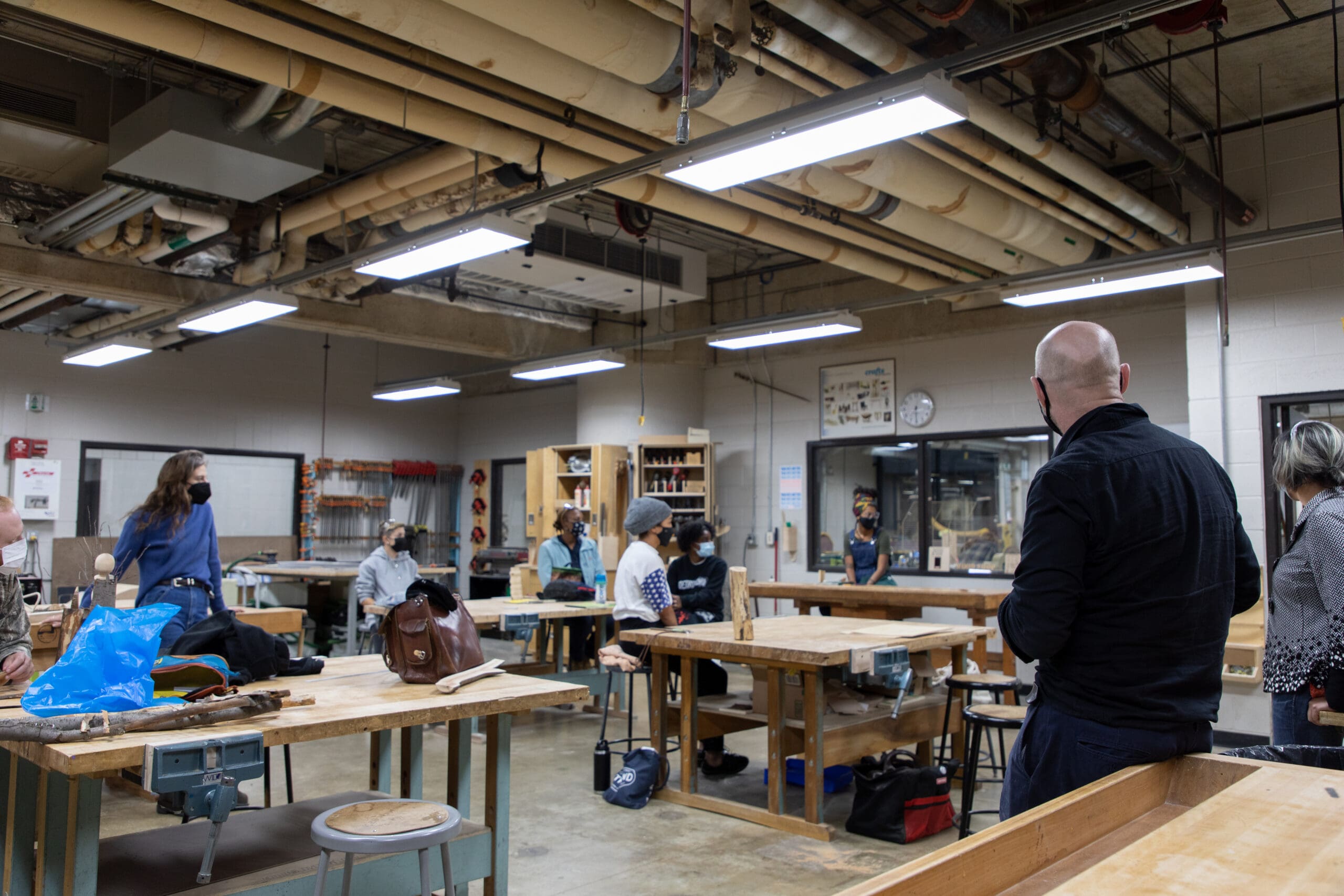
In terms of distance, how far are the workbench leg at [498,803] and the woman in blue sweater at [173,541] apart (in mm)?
1750

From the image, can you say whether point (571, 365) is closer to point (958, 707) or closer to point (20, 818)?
point (958, 707)

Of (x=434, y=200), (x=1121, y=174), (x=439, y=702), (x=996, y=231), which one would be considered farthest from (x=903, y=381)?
(x=439, y=702)

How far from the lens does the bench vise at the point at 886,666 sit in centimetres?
441

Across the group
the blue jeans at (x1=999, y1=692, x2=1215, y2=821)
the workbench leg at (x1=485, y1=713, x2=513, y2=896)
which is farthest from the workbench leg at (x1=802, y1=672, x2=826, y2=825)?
the blue jeans at (x1=999, y1=692, x2=1215, y2=821)

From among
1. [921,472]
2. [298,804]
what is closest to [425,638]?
[298,804]

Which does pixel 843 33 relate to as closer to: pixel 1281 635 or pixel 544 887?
pixel 1281 635

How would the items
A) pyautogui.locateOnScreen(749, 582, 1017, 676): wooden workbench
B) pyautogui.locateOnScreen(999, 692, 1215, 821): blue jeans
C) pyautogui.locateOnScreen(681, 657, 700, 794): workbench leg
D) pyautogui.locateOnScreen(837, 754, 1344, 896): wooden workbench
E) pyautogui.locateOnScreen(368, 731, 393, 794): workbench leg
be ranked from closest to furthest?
pyautogui.locateOnScreen(837, 754, 1344, 896): wooden workbench → pyautogui.locateOnScreen(999, 692, 1215, 821): blue jeans → pyautogui.locateOnScreen(368, 731, 393, 794): workbench leg → pyautogui.locateOnScreen(681, 657, 700, 794): workbench leg → pyautogui.locateOnScreen(749, 582, 1017, 676): wooden workbench

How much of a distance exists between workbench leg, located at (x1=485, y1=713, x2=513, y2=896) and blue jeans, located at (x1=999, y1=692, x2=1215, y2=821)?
1692 mm

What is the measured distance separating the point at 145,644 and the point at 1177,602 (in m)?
2.38

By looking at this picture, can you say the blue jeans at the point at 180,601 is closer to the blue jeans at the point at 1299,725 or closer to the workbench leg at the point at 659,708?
the workbench leg at the point at 659,708

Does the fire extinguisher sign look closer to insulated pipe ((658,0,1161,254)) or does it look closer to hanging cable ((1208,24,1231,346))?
insulated pipe ((658,0,1161,254))

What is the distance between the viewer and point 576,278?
27.6ft

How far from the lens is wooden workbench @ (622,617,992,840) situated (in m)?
4.47

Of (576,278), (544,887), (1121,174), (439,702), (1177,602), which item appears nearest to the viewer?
(1177,602)
